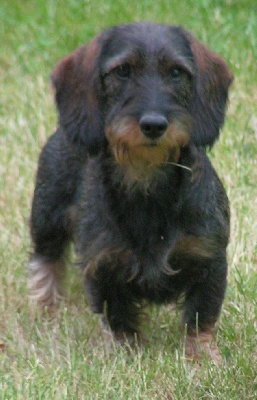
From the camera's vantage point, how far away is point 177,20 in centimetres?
927

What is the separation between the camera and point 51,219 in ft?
18.6

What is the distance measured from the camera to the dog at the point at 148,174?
4422 mm

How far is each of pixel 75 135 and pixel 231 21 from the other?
15.5ft

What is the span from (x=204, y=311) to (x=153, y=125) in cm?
119

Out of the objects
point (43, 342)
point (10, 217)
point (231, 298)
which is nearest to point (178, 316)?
point (231, 298)

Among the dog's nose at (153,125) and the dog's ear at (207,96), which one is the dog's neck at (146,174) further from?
the dog's nose at (153,125)

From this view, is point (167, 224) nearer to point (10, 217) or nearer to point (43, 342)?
point (43, 342)

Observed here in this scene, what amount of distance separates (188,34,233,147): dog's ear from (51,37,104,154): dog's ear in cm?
42

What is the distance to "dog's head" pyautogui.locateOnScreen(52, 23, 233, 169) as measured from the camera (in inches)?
170

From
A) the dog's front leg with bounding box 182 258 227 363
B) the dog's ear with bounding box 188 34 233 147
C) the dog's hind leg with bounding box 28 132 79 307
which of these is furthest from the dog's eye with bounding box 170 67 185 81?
the dog's hind leg with bounding box 28 132 79 307

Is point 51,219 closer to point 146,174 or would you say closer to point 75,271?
point 75,271

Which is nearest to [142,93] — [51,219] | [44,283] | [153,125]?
[153,125]

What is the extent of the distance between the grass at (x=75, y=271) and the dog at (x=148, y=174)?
0.24 meters

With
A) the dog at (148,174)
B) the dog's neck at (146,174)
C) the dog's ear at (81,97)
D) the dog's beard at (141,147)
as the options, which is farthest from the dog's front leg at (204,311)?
the dog's ear at (81,97)
